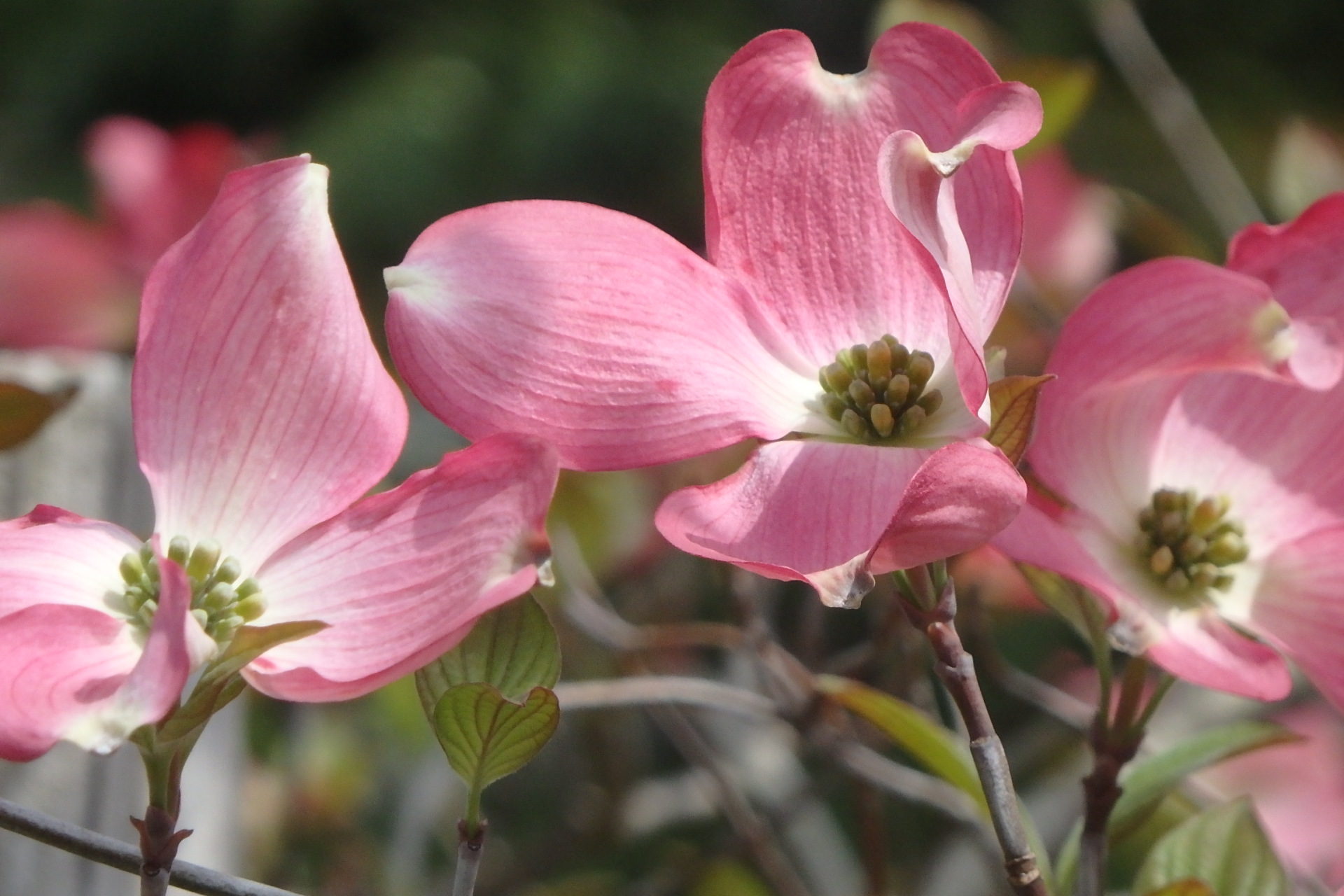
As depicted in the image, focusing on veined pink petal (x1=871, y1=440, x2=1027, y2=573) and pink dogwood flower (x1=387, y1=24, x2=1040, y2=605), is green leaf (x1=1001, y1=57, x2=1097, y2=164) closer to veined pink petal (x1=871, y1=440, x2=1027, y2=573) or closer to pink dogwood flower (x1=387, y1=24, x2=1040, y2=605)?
pink dogwood flower (x1=387, y1=24, x2=1040, y2=605)

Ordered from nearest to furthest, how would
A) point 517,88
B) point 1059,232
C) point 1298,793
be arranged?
point 1298,793 → point 1059,232 → point 517,88

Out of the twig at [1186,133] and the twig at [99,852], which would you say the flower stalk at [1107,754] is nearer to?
the twig at [99,852]

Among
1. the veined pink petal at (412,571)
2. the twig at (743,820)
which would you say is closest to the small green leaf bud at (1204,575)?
the veined pink petal at (412,571)

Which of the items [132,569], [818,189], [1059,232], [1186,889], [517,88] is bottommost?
[1186,889]

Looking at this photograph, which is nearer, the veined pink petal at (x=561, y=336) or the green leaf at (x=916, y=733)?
the veined pink petal at (x=561, y=336)

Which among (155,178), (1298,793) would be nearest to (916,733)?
(1298,793)

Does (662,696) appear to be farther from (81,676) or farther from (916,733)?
(81,676)

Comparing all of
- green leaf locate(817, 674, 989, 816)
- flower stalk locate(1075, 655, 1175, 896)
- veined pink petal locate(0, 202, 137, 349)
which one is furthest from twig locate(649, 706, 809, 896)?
veined pink petal locate(0, 202, 137, 349)
